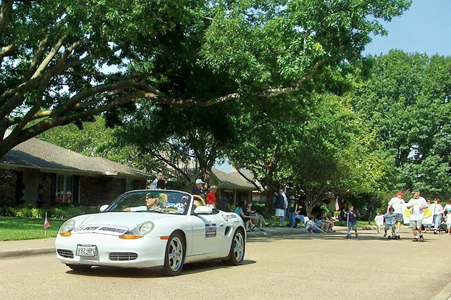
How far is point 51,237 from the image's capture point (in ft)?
56.5

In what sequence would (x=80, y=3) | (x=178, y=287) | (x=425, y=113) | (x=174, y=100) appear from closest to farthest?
(x=178, y=287)
(x=80, y=3)
(x=174, y=100)
(x=425, y=113)

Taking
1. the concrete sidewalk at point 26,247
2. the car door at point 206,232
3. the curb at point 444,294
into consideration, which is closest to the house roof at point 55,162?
the concrete sidewalk at point 26,247

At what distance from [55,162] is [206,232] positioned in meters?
24.6

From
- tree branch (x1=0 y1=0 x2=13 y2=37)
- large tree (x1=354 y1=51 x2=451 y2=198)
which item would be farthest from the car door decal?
large tree (x1=354 y1=51 x2=451 y2=198)

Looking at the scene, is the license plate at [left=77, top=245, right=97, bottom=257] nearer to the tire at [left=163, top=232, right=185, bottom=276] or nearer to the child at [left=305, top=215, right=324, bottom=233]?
the tire at [left=163, top=232, right=185, bottom=276]

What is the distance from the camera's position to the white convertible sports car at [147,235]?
30.9 feet

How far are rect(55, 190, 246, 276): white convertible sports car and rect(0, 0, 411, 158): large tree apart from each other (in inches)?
340

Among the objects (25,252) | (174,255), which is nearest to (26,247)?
(25,252)

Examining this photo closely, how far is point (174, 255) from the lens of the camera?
10.1 meters

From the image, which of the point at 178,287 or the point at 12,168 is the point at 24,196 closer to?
the point at 12,168

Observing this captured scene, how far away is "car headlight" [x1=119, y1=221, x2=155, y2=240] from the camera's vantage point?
31.0ft

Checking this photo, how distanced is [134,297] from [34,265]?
4265 millimetres

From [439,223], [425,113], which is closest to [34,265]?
[439,223]

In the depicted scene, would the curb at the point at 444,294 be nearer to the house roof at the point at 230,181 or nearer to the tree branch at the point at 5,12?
the tree branch at the point at 5,12
